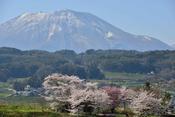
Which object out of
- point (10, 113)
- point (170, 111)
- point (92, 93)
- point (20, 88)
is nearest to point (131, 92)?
point (170, 111)

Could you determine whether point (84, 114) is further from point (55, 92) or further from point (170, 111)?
point (170, 111)

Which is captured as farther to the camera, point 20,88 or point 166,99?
point 20,88

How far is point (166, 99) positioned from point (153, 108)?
334 inches

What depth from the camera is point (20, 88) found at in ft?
522

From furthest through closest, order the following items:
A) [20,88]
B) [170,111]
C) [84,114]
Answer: [20,88] → [170,111] → [84,114]

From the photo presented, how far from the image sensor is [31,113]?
53.9 meters

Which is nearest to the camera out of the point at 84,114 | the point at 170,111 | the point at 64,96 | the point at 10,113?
the point at 10,113

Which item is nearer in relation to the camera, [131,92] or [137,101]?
[137,101]

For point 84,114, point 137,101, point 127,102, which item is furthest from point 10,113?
point 127,102

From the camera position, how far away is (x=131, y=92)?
72.3 meters

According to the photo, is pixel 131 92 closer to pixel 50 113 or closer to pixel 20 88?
pixel 50 113

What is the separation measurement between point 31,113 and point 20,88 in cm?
10622

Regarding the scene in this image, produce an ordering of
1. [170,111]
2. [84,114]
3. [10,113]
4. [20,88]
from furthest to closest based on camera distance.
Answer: [20,88], [170,111], [84,114], [10,113]

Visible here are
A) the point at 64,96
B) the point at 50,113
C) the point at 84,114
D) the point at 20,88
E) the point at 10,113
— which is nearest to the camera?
the point at 10,113
